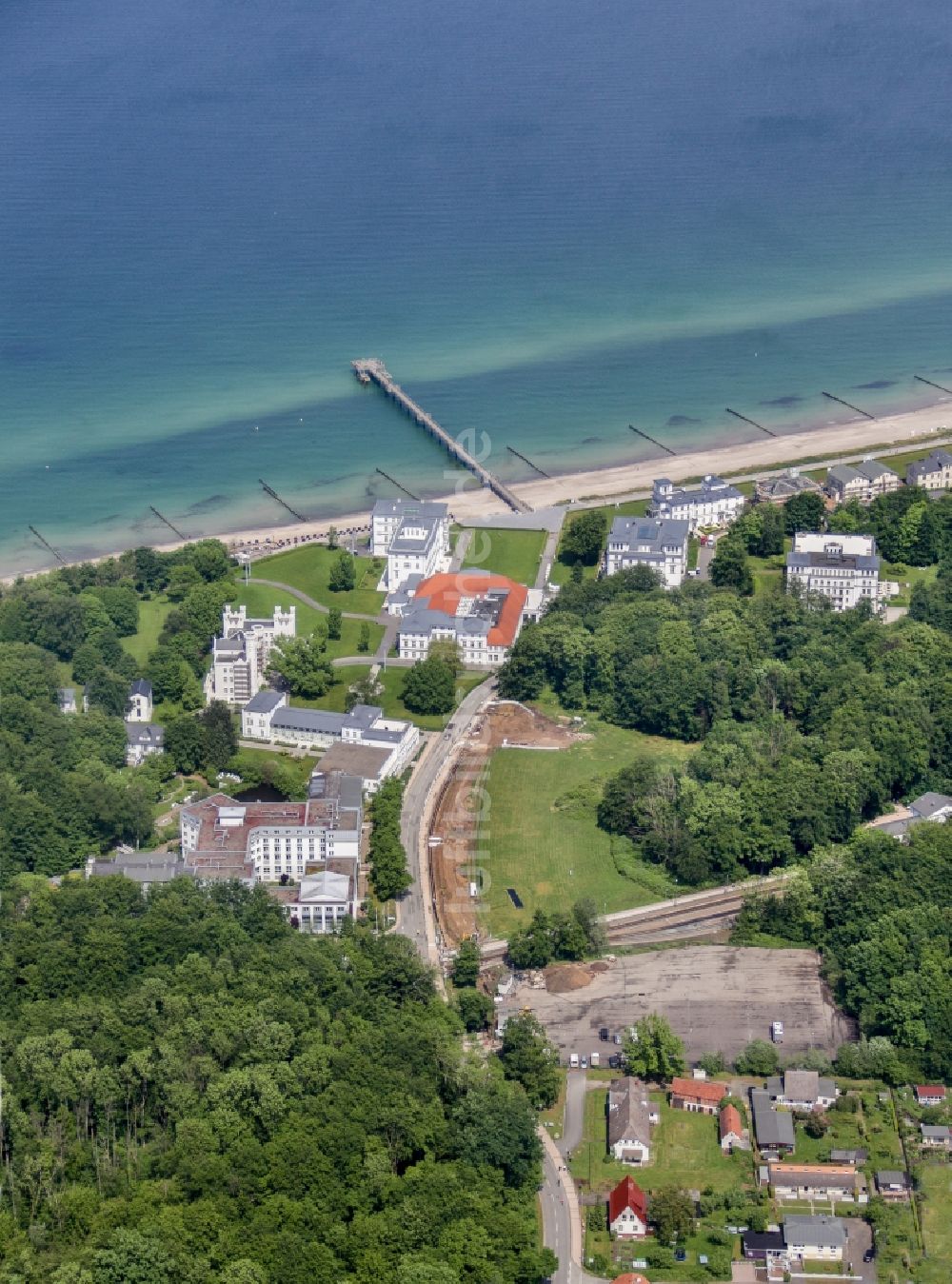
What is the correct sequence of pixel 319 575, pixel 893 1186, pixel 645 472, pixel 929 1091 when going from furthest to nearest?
1. pixel 645 472
2. pixel 319 575
3. pixel 929 1091
4. pixel 893 1186

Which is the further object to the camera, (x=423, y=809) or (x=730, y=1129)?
(x=423, y=809)

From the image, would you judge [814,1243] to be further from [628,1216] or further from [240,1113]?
[240,1113]

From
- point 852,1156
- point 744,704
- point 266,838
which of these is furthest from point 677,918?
point 266,838

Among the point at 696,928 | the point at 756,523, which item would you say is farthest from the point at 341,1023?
the point at 756,523

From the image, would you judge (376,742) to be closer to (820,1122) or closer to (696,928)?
(696,928)

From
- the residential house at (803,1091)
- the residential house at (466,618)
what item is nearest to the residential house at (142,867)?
the residential house at (466,618)

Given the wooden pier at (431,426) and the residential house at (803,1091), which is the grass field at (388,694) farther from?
the residential house at (803,1091)
